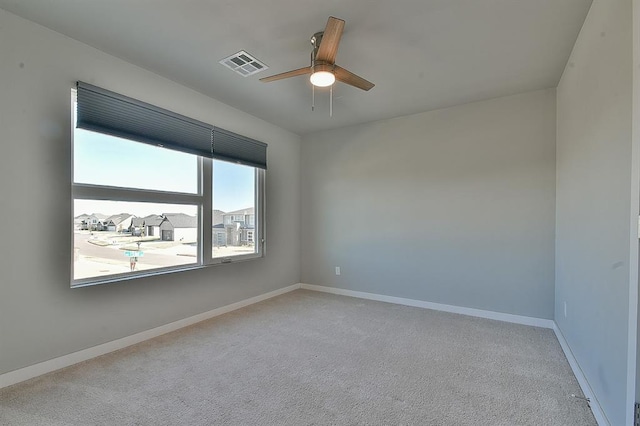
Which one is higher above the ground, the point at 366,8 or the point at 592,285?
the point at 366,8

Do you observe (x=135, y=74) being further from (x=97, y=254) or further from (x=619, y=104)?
(x=619, y=104)

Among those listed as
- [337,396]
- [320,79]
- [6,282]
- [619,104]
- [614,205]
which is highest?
[320,79]

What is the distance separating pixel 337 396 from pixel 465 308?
2.39 meters

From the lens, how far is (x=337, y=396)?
196 centimetres

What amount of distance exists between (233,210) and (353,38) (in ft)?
8.18

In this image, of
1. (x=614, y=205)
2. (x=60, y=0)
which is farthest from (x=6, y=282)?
(x=614, y=205)

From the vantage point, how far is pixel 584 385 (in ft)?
6.55

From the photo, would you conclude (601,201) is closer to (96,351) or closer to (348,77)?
(348,77)

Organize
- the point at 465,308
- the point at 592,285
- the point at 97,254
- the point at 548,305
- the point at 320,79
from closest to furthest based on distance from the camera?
the point at 592,285 → the point at 320,79 → the point at 97,254 → the point at 548,305 → the point at 465,308

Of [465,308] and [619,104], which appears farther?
[465,308]

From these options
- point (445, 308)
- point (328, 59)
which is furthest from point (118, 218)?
point (445, 308)

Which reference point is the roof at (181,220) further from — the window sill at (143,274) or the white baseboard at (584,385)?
the white baseboard at (584,385)

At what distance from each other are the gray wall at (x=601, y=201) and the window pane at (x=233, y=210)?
3.48m

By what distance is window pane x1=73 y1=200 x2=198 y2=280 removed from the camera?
252 cm
